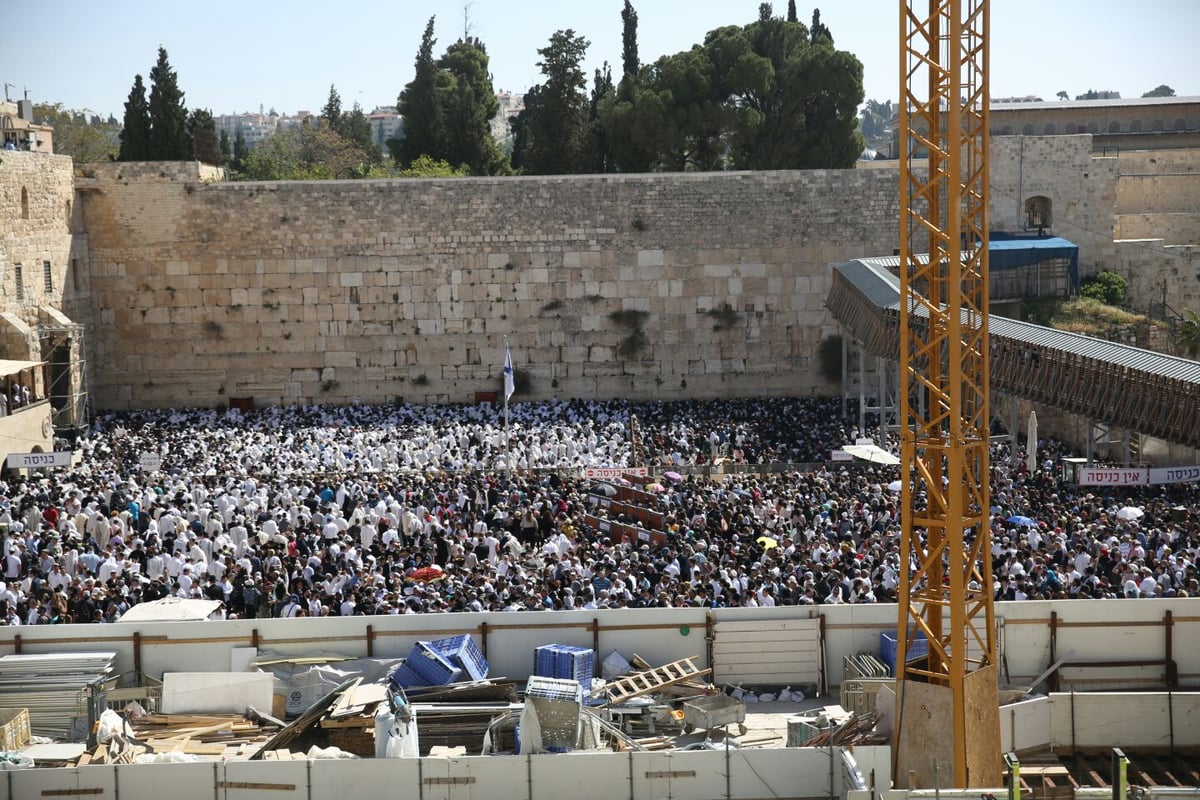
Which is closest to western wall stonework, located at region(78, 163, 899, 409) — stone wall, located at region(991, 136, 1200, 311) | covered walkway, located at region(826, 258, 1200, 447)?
stone wall, located at region(991, 136, 1200, 311)

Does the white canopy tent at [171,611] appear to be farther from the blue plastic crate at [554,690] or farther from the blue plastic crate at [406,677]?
the blue plastic crate at [554,690]

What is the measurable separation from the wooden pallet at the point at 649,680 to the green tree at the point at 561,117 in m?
24.2

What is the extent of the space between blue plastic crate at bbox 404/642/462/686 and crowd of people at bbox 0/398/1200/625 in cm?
191

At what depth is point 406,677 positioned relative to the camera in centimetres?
1220

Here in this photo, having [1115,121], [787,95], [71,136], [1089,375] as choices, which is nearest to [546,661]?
[1089,375]

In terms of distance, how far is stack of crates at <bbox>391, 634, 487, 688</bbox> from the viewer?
39.8ft

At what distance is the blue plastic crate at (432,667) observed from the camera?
39.8 ft

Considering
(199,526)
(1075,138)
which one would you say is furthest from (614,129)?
(199,526)

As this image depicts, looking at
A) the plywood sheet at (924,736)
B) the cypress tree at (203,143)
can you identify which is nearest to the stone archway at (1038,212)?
the cypress tree at (203,143)

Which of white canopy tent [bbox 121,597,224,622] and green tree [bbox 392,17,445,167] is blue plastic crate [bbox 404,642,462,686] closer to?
white canopy tent [bbox 121,597,224,622]

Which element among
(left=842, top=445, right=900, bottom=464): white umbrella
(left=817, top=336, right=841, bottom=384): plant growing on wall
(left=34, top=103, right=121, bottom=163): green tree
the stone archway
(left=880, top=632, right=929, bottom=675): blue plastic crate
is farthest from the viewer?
(left=34, top=103, right=121, bottom=163): green tree

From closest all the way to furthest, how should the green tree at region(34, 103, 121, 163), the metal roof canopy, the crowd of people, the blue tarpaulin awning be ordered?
the crowd of people
the metal roof canopy
the blue tarpaulin awning
the green tree at region(34, 103, 121, 163)

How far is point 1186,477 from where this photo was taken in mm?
17047

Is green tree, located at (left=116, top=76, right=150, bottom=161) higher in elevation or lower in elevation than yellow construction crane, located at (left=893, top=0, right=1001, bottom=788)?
higher
